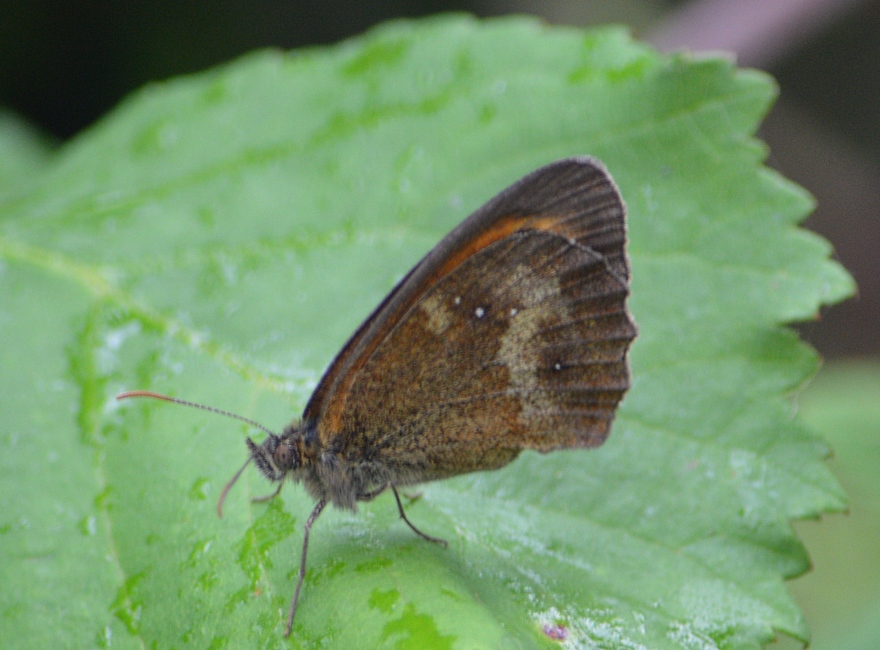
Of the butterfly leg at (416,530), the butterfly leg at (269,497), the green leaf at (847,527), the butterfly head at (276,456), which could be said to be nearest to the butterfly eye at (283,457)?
the butterfly head at (276,456)

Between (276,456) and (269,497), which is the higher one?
(276,456)

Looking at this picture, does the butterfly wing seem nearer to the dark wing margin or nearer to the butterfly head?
the dark wing margin

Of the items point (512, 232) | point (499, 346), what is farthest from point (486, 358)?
point (512, 232)

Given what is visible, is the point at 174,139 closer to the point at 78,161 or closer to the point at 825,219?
the point at 78,161

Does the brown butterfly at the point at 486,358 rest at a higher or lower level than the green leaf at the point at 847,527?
higher

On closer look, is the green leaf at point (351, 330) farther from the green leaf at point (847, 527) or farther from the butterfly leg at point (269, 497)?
the green leaf at point (847, 527)

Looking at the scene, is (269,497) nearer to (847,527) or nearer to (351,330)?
(351,330)

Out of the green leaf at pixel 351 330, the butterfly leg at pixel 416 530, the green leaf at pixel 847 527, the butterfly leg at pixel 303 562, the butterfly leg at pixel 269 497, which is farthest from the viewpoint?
the green leaf at pixel 847 527
